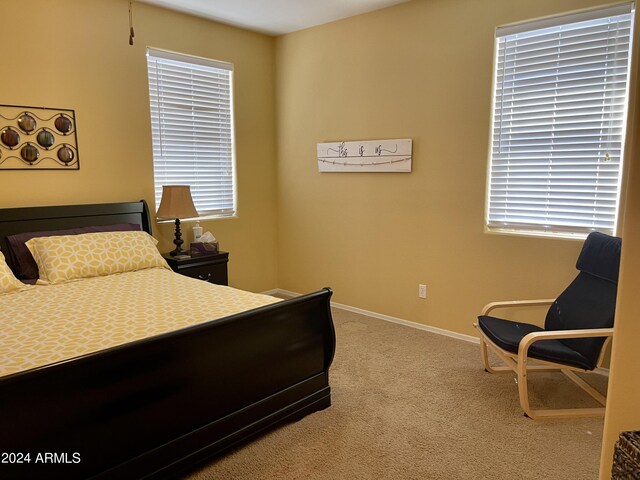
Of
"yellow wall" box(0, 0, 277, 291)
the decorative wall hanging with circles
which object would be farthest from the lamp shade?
the decorative wall hanging with circles

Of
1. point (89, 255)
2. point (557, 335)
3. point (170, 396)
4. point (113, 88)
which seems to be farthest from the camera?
point (113, 88)

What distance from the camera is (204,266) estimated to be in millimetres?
3934

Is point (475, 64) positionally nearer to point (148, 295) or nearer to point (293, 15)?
point (293, 15)

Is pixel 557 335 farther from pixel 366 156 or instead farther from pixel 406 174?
pixel 366 156

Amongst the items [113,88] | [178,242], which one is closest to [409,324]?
[178,242]

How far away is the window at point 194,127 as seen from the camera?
13.2 ft

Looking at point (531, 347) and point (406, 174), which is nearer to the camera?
point (531, 347)

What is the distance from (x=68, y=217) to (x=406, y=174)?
2.73 m

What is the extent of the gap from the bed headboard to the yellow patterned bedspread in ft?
1.91

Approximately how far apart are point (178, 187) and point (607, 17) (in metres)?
3.29

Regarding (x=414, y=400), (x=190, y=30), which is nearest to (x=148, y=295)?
(x=414, y=400)

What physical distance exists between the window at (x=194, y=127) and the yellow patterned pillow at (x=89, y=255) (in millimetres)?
849

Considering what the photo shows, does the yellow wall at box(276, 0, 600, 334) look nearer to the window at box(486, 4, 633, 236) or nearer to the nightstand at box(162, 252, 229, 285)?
the window at box(486, 4, 633, 236)

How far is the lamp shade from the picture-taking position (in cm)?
372
